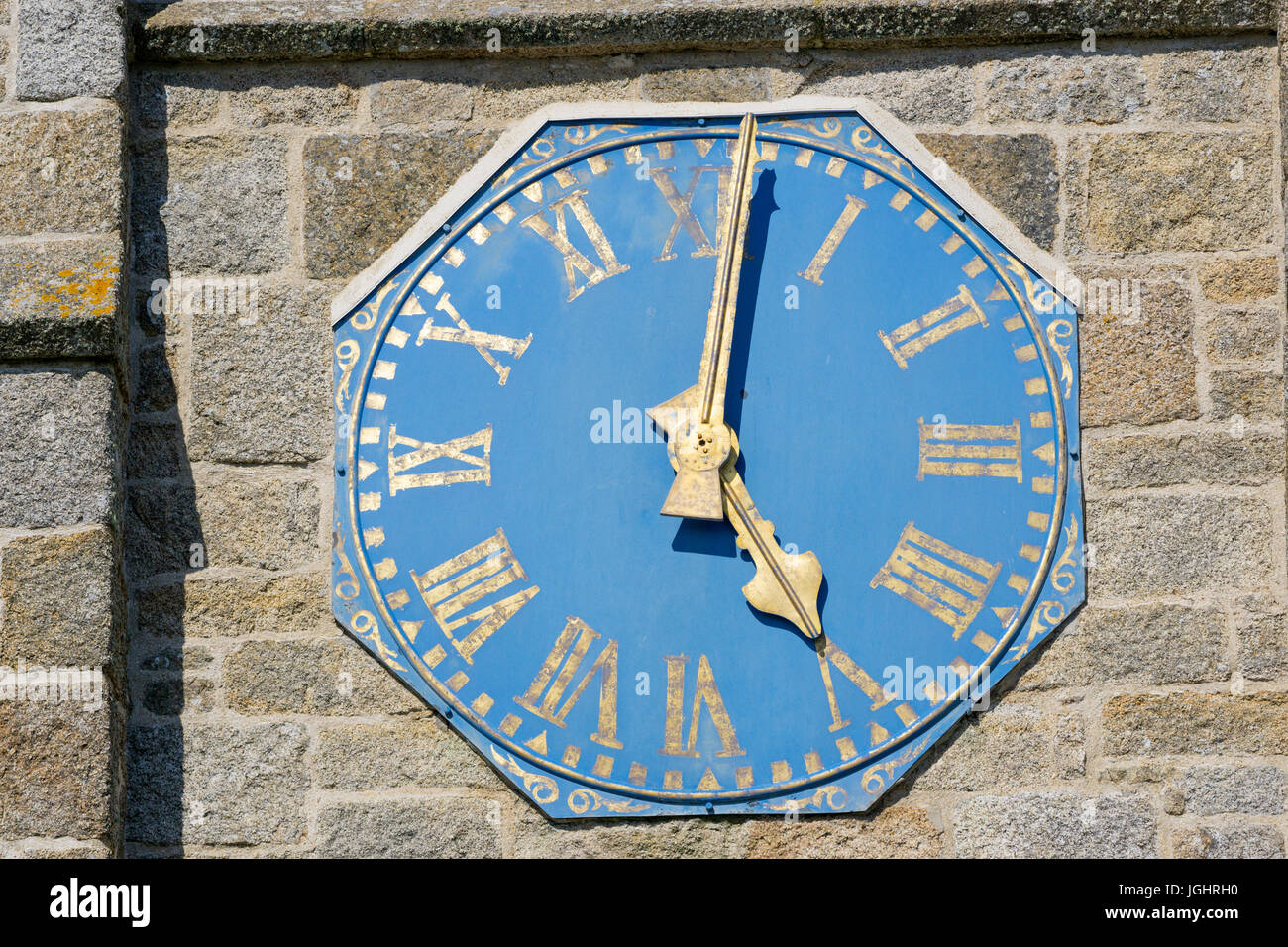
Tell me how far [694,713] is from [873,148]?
145 cm

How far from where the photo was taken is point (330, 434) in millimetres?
4480

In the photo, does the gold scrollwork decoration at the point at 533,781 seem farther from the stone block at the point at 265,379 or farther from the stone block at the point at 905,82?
the stone block at the point at 905,82

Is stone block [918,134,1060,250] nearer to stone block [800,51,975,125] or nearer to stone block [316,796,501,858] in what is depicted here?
stone block [800,51,975,125]

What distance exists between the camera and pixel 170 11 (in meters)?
4.70

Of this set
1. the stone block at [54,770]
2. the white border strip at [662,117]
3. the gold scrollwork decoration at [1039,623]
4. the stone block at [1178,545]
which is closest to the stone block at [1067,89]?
the white border strip at [662,117]

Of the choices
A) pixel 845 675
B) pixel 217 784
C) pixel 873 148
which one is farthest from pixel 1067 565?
pixel 217 784

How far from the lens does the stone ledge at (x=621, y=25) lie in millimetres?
4613

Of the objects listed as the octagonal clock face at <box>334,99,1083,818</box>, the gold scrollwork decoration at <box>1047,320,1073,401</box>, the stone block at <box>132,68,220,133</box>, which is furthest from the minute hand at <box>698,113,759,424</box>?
the stone block at <box>132,68,220,133</box>

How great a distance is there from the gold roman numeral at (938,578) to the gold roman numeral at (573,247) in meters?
0.95

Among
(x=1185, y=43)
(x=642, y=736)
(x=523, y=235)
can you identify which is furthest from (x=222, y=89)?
(x=1185, y=43)

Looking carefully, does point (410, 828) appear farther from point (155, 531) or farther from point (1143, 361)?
point (1143, 361)

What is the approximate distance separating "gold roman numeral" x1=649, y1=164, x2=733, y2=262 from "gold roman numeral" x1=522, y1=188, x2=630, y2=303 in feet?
0.40

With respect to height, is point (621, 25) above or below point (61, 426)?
above

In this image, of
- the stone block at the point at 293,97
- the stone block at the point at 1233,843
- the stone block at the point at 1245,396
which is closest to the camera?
the stone block at the point at 1233,843
